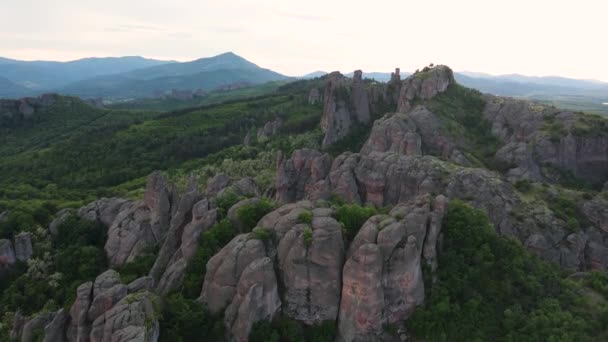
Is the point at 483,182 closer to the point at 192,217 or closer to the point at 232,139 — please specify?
the point at 192,217

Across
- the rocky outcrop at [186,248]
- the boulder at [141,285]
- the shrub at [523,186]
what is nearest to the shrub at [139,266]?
the rocky outcrop at [186,248]

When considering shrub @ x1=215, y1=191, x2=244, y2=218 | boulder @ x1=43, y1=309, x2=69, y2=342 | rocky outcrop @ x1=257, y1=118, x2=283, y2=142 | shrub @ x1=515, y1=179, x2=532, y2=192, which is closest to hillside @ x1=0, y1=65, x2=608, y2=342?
boulder @ x1=43, y1=309, x2=69, y2=342

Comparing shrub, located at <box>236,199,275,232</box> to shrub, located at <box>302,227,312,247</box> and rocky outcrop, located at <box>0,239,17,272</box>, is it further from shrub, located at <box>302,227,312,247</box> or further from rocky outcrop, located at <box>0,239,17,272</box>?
rocky outcrop, located at <box>0,239,17,272</box>

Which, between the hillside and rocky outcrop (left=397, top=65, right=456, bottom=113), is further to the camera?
rocky outcrop (left=397, top=65, right=456, bottom=113)

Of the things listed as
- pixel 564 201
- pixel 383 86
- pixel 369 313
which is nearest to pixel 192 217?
pixel 369 313

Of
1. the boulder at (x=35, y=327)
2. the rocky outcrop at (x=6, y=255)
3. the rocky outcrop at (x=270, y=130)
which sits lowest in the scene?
the rocky outcrop at (x=6, y=255)

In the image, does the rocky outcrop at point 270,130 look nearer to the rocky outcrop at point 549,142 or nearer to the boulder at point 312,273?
the rocky outcrop at point 549,142

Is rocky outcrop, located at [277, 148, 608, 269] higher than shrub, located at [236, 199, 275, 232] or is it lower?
lower
